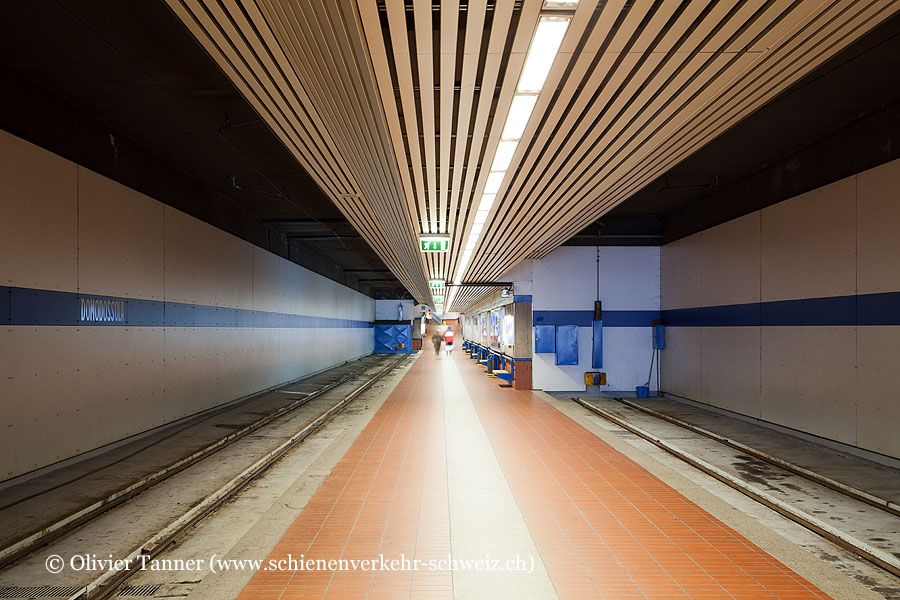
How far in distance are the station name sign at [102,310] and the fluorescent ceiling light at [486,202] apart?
541 cm

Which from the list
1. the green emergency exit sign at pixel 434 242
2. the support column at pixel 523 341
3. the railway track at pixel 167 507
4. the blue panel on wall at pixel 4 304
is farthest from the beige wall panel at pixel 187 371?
the support column at pixel 523 341

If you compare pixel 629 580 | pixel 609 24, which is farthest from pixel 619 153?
pixel 629 580

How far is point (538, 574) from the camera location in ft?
12.1

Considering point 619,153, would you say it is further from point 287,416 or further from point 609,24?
point 287,416

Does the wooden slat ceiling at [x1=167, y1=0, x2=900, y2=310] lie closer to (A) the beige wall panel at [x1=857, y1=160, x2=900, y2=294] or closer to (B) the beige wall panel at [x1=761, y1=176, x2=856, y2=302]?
(A) the beige wall panel at [x1=857, y1=160, x2=900, y2=294]

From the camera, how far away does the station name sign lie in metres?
6.75

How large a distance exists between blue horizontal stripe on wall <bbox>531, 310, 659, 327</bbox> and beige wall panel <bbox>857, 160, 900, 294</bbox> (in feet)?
19.9

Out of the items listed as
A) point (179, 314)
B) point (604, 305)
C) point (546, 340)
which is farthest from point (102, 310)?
point (604, 305)

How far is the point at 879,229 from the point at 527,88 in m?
5.63

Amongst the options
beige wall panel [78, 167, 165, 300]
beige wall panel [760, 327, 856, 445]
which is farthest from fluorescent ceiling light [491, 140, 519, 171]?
beige wall panel [760, 327, 856, 445]

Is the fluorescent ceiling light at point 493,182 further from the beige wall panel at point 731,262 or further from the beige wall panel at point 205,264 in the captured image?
the beige wall panel at point 205,264

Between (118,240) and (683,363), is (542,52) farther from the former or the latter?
(683,363)

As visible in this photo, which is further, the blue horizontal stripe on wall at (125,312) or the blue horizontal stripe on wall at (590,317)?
the blue horizontal stripe on wall at (590,317)

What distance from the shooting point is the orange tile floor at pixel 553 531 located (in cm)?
353
